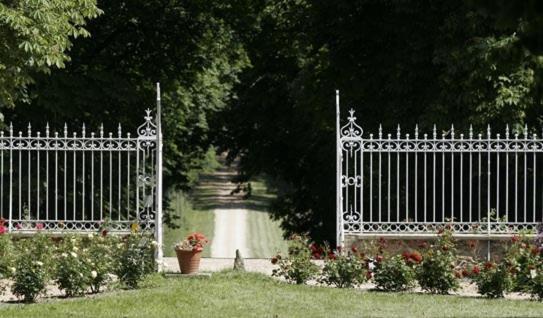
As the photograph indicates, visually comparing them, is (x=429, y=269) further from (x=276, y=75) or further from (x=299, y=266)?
(x=276, y=75)

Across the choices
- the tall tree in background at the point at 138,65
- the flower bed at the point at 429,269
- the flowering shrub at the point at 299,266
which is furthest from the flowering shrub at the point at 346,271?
the tall tree in background at the point at 138,65

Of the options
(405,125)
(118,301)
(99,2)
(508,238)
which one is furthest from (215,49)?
(118,301)

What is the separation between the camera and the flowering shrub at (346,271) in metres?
13.7

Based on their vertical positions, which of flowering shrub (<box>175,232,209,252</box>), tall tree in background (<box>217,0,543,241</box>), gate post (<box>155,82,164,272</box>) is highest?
tall tree in background (<box>217,0,543,241</box>)

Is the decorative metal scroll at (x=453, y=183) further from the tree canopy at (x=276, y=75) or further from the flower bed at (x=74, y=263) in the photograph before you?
the flower bed at (x=74, y=263)

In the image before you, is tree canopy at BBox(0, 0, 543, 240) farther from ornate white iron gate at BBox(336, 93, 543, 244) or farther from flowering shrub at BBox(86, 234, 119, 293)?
flowering shrub at BBox(86, 234, 119, 293)

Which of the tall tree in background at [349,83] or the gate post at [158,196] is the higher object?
the tall tree in background at [349,83]

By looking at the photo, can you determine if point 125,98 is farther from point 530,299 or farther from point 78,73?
point 530,299

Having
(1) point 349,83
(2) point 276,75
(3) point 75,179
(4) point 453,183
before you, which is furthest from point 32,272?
(2) point 276,75

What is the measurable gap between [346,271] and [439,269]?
1.25 m

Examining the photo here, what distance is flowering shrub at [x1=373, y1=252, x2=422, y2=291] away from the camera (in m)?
13.3

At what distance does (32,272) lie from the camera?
12.4m

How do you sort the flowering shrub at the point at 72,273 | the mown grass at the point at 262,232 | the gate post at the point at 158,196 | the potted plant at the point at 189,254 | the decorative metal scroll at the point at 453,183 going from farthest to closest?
the mown grass at the point at 262,232, the decorative metal scroll at the point at 453,183, the gate post at the point at 158,196, the potted plant at the point at 189,254, the flowering shrub at the point at 72,273

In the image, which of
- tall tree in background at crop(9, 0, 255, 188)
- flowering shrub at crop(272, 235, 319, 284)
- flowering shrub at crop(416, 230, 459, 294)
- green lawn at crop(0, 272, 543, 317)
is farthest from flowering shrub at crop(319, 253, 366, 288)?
tall tree in background at crop(9, 0, 255, 188)
